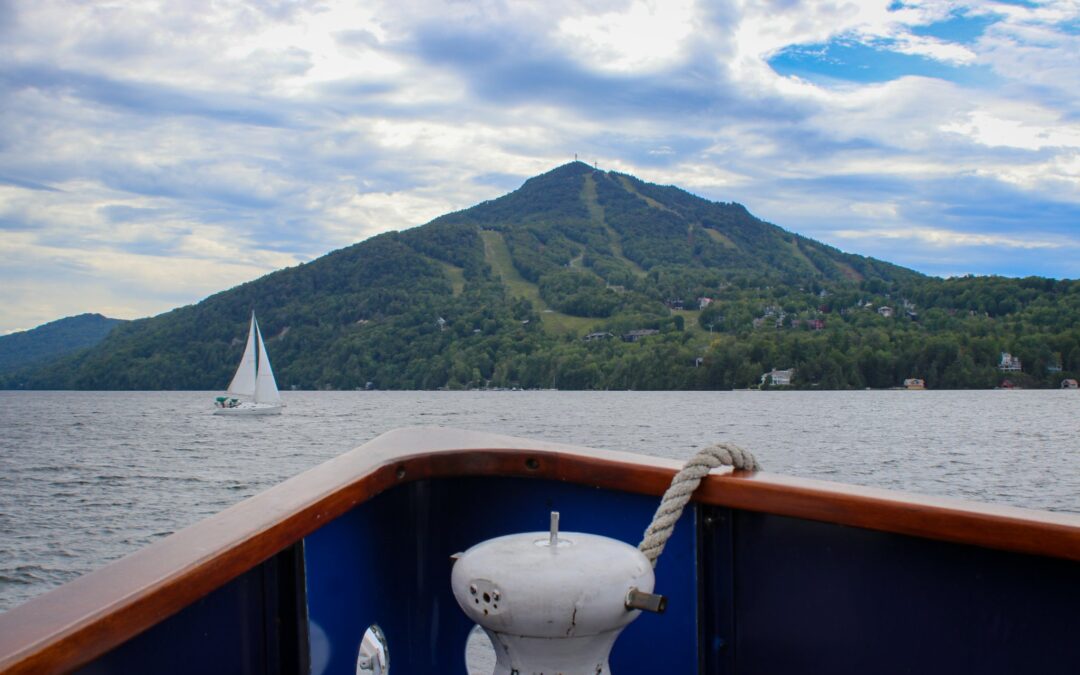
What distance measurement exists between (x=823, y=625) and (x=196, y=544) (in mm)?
1399

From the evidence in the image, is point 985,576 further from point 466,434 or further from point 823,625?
point 466,434

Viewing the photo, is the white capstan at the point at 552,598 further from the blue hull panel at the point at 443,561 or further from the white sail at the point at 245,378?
the white sail at the point at 245,378

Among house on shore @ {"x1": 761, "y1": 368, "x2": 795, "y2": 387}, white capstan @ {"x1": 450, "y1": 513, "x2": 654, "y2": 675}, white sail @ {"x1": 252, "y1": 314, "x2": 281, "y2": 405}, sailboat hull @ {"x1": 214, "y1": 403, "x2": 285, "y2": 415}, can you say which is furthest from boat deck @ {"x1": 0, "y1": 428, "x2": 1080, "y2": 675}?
house on shore @ {"x1": 761, "y1": 368, "x2": 795, "y2": 387}

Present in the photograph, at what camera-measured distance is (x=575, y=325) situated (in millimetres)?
126562

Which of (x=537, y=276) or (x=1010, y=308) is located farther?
(x=537, y=276)

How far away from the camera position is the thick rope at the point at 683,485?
2.05 m

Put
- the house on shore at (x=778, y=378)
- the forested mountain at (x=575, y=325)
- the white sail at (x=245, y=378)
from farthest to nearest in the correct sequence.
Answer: the house on shore at (x=778, y=378) → the forested mountain at (x=575, y=325) → the white sail at (x=245, y=378)

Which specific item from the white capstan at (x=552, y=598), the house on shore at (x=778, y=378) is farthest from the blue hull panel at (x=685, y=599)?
the house on shore at (x=778, y=378)

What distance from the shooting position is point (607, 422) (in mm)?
61094

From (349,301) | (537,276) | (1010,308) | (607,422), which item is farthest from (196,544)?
(537,276)

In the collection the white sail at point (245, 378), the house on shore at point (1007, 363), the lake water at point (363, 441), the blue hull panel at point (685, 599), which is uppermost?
the blue hull panel at point (685, 599)

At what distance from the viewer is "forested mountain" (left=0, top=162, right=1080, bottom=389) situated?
101 meters

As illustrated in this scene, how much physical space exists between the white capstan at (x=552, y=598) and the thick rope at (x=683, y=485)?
278 millimetres

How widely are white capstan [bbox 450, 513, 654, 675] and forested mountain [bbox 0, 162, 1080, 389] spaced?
103432 millimetres
